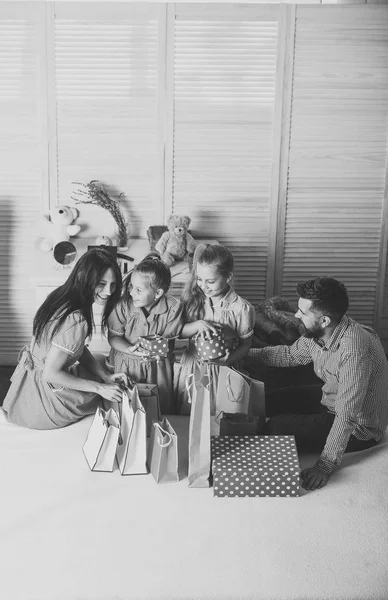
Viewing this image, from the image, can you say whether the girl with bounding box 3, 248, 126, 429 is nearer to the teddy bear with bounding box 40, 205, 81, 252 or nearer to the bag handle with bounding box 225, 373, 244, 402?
the bag handle with bounding box 225, 373, 244, 402

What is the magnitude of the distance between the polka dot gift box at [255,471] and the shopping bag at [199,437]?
4 centimetres

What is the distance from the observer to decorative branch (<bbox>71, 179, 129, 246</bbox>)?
11.6 ft

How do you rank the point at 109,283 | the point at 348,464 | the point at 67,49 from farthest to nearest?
the point at 67,49, the point at 109,283, the point at 348,464

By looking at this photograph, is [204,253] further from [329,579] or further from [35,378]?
[329,579]

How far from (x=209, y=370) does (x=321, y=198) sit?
166 centimetres

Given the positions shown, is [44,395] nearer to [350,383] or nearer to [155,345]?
[155,345]

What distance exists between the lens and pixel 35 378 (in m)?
2.32

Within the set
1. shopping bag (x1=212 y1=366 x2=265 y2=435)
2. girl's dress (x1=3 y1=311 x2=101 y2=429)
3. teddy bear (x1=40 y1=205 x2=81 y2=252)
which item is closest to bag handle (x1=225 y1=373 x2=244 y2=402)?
shopping bag (x1=212 y1=366 x2=265 y2=435)

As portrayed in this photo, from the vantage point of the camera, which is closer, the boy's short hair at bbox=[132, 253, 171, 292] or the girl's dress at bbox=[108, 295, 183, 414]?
the boy's short hair at bbox=[132, 253, 171, 292]

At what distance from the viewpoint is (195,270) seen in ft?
8.16

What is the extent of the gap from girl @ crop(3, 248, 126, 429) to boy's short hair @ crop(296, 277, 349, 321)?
65 centimetres

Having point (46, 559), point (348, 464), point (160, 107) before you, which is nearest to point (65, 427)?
point (46, 559)

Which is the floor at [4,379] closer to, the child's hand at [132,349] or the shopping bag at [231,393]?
the child's hand at [132,349]

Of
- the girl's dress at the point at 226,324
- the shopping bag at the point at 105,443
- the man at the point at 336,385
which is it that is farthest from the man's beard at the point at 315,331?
the shopping bag at the point at 105,443
